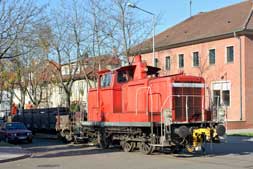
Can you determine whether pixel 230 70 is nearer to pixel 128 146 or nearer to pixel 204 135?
pixel 128 146

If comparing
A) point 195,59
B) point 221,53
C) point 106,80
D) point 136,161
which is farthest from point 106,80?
point 195,59

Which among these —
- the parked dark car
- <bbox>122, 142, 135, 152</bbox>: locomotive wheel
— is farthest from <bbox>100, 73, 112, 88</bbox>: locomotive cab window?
the parked dark car

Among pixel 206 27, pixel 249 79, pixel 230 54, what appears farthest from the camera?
pixel 206 27

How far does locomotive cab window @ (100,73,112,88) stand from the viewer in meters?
24.8

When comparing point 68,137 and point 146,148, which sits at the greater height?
point 146,148

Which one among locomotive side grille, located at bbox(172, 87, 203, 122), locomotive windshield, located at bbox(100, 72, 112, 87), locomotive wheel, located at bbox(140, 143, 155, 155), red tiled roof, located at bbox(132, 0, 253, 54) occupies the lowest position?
locomotive wheel, located at bbox(140, 143, 155, 155)

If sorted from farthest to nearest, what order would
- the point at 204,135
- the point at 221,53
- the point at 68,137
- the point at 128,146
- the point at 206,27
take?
1. the point at 206,27
2. the point at 221,53
3. the point at 68,137
4. the point at 128,146
5. the point at 204,135

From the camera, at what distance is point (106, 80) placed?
991 inches

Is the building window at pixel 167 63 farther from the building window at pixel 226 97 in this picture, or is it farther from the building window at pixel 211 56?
the building window at pixel 226 97

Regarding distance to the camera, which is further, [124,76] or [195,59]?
[195,59]

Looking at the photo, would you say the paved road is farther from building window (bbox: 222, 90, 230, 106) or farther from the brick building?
building window (bbox: 222, 90, 230, 106)

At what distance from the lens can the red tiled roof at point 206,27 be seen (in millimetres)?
48219

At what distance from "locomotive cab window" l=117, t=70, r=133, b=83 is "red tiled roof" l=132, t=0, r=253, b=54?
797 inches

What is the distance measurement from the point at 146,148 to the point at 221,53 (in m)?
29.4
